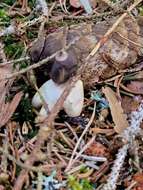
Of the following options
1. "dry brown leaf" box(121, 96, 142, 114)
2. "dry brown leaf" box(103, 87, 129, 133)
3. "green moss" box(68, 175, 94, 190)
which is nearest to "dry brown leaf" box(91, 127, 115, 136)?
"dry brown leaf" box(103, 87, 129, 133)

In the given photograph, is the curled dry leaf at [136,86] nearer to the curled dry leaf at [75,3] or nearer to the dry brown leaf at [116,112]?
the dry brown leaf at [116,112]

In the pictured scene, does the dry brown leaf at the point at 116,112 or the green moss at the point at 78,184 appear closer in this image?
the green moss at the point at 78,184

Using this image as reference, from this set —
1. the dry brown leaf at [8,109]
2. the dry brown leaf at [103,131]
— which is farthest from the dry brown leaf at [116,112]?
the dry brown leaf at [8,109]

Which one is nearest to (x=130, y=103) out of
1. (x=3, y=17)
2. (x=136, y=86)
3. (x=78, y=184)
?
(x=136, y=86)

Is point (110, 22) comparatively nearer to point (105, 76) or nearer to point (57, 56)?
point (105, 76)

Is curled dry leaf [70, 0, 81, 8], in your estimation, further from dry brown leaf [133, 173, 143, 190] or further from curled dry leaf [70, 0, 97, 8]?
dry brown leaf [133, 173, 143, 190]
